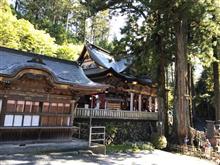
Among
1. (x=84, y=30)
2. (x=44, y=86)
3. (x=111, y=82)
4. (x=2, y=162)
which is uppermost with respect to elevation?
(x=84, y=30)

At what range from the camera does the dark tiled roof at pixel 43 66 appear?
1215 centimetres

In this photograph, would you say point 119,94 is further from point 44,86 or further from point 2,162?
point 2,162

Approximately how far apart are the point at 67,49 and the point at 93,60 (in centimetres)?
836

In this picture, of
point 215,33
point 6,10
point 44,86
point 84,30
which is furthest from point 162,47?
point 84,30

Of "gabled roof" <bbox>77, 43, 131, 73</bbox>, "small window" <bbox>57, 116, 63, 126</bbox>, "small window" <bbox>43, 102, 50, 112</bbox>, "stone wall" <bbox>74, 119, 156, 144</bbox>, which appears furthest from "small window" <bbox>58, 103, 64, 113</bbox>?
"gabled roof" <bbox>77, 43, 131, 73</bbox>

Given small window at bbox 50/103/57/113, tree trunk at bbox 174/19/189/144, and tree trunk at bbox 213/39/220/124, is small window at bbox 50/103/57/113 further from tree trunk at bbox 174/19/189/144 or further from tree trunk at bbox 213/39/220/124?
tree trunk at bbox 213/39/220/124

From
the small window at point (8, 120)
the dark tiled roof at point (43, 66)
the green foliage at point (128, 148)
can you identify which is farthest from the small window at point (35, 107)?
the green foliage at point (128, 148)

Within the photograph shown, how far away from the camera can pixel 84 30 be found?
190ft

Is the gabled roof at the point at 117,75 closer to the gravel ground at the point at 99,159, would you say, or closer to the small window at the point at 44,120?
the gravel ground at the point at 99,159

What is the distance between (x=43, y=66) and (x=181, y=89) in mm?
10620

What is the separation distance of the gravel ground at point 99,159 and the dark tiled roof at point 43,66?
3.55m

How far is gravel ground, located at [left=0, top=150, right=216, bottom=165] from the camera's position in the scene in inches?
431

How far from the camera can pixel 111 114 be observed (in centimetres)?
2005

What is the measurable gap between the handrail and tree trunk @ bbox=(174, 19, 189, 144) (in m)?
3.71
